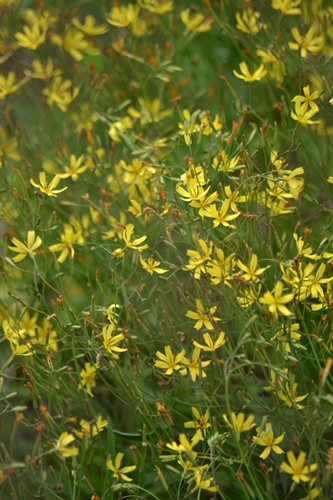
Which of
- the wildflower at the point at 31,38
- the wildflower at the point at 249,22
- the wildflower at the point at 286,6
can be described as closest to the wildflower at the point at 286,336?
the wildflower at the point at 249,22

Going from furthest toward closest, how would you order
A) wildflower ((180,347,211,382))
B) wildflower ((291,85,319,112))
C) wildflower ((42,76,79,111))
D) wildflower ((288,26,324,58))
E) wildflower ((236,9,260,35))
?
wildflower ((42,76,79,111))
wildflower ((236,9,260,35))
wildflower ((288,26,324,58))
wildflower ((291,85,319,112))
wildflower ((180,347,211,382))

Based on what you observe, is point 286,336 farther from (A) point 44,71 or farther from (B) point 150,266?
(A) point 44,71

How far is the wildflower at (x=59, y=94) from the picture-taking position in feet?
8.91

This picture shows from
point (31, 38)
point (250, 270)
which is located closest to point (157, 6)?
point (31, 38)

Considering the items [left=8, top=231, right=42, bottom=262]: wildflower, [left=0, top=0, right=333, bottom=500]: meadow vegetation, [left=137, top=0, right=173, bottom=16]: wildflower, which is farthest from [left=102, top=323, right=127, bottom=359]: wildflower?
[left=137, top=0, right=173, bottom=16]: wildflower

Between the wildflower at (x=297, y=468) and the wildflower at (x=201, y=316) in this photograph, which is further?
the wildflower at (x=201, y=316)

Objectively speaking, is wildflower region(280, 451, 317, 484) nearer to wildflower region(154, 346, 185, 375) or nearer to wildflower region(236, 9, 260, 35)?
wildflower region(154, 346, 185, 375)

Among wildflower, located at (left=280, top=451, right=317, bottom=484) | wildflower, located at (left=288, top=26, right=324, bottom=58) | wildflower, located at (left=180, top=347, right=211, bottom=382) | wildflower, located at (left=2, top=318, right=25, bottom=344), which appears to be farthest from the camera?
wildflower, located at (left=288, top=26, right=324, bottom=58)

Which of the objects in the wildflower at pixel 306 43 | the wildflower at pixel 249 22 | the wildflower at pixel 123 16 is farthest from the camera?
the wildflower at pixel 123 16

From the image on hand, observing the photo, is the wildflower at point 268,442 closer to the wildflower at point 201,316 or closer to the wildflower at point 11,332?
the wildflower at point 201,316

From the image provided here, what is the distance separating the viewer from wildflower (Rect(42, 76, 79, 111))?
8.91 feet

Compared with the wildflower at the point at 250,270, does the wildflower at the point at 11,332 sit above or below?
above

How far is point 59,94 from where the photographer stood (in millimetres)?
2836

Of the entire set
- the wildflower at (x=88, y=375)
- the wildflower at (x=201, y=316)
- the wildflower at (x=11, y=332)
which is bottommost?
the wildflower at (x=88, y=375)
